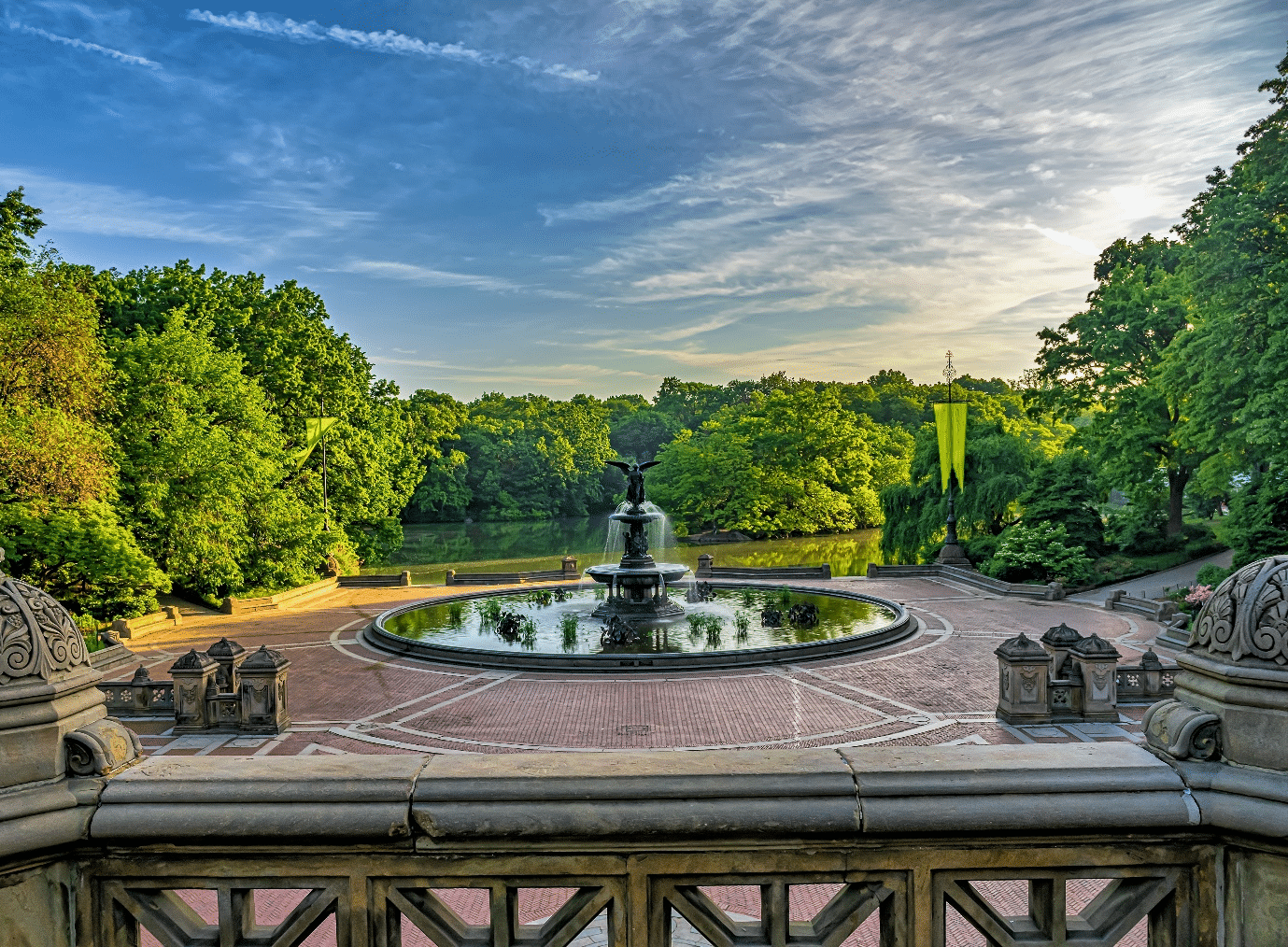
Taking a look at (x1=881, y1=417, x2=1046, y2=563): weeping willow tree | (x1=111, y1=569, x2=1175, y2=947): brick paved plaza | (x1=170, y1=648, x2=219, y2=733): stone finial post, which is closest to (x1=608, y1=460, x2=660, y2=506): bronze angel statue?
(x1=111, y1=569, x2=1175, y2=947): brick paved plaza

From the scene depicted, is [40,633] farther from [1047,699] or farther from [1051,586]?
[1051,586]

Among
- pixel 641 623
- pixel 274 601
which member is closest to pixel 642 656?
pixel 641 623

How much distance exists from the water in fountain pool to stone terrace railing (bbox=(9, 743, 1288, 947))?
1762 centimetres

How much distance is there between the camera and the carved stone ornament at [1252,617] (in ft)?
8.27

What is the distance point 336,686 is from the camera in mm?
18641

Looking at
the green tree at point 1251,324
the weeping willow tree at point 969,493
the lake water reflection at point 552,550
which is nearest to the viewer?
the green tree at point 1251,324

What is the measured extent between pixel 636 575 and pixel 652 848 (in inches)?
866

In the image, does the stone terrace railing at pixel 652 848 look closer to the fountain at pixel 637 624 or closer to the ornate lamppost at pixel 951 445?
the fountain at pixel 637 624


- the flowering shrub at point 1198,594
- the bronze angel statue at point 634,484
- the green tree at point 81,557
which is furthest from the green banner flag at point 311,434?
the flowering shrub at point 1198,594

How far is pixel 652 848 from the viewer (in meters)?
2.66

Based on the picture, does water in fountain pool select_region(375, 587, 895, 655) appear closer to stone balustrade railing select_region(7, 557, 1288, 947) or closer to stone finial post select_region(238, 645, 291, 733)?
stone finial post select_region(238, 645, 291, 733)

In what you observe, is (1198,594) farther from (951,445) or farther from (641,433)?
(641,433)

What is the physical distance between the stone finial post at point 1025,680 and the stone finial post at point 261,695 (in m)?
13.6

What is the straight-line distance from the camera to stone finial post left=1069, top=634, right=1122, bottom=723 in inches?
588
